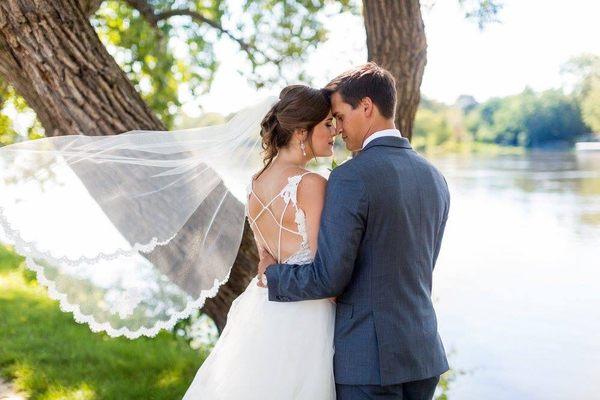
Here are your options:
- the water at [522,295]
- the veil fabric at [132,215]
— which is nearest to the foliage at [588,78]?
the water at [522,295]

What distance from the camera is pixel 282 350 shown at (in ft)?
7.64

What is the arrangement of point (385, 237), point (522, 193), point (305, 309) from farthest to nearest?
point (522, 193) < point (305, 309) < point (385, 237)

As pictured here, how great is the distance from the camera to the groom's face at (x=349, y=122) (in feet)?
7.22

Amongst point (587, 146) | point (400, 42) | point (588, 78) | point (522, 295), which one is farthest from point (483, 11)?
point (587, 146)

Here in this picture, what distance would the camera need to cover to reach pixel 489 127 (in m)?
42.0

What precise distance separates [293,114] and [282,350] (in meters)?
0.76

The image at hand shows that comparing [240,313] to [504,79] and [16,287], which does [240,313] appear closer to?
[16,287]

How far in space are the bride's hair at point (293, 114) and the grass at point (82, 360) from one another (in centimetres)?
257

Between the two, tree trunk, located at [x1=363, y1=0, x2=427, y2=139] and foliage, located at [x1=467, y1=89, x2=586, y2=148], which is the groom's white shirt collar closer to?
tree trunk, located at [x1=363, y1=0, x2=427, y2=139]

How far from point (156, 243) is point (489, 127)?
41.1 m

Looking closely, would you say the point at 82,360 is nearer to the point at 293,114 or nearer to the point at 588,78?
the point at 293,114

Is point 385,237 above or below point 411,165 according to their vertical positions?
below

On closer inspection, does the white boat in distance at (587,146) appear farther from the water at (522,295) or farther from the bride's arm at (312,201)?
the bride's arm at (312,201)

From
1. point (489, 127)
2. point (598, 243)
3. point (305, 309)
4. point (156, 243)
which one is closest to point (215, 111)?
point (156, 243)
